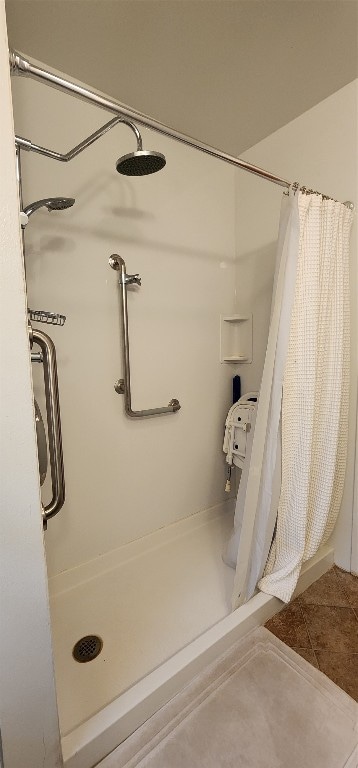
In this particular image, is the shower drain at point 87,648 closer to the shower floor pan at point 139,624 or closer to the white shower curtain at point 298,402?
the shower floor pan at point 139,624

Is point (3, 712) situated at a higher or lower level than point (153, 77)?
lower

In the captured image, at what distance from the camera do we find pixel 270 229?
1.70 meters

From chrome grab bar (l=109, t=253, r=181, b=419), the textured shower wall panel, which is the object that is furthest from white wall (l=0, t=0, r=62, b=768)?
chrome grab bar (l=109, t=253, r=181, b=419)

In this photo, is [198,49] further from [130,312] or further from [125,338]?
[125,338]

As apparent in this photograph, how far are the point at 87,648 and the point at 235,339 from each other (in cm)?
163

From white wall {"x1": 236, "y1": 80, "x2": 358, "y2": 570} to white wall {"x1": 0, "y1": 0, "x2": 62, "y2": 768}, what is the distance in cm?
139

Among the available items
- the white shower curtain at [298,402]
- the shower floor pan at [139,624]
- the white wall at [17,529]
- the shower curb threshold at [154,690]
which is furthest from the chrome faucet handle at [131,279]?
the shower curb threshold at [154,690]

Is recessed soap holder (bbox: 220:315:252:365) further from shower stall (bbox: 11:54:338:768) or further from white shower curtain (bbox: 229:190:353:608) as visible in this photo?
white shower curtain (bbox: 229:190:353:608)

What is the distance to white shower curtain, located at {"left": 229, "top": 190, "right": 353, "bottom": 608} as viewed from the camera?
3.79 feet

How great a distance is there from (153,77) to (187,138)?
54 cm

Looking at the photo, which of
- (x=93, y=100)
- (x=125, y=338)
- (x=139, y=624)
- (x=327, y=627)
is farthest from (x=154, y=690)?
(x=93, y=100)

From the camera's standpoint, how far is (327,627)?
123 centimetres

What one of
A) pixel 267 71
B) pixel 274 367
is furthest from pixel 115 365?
pixel 267 71

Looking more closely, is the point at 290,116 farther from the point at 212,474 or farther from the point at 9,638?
the point at 9,638
